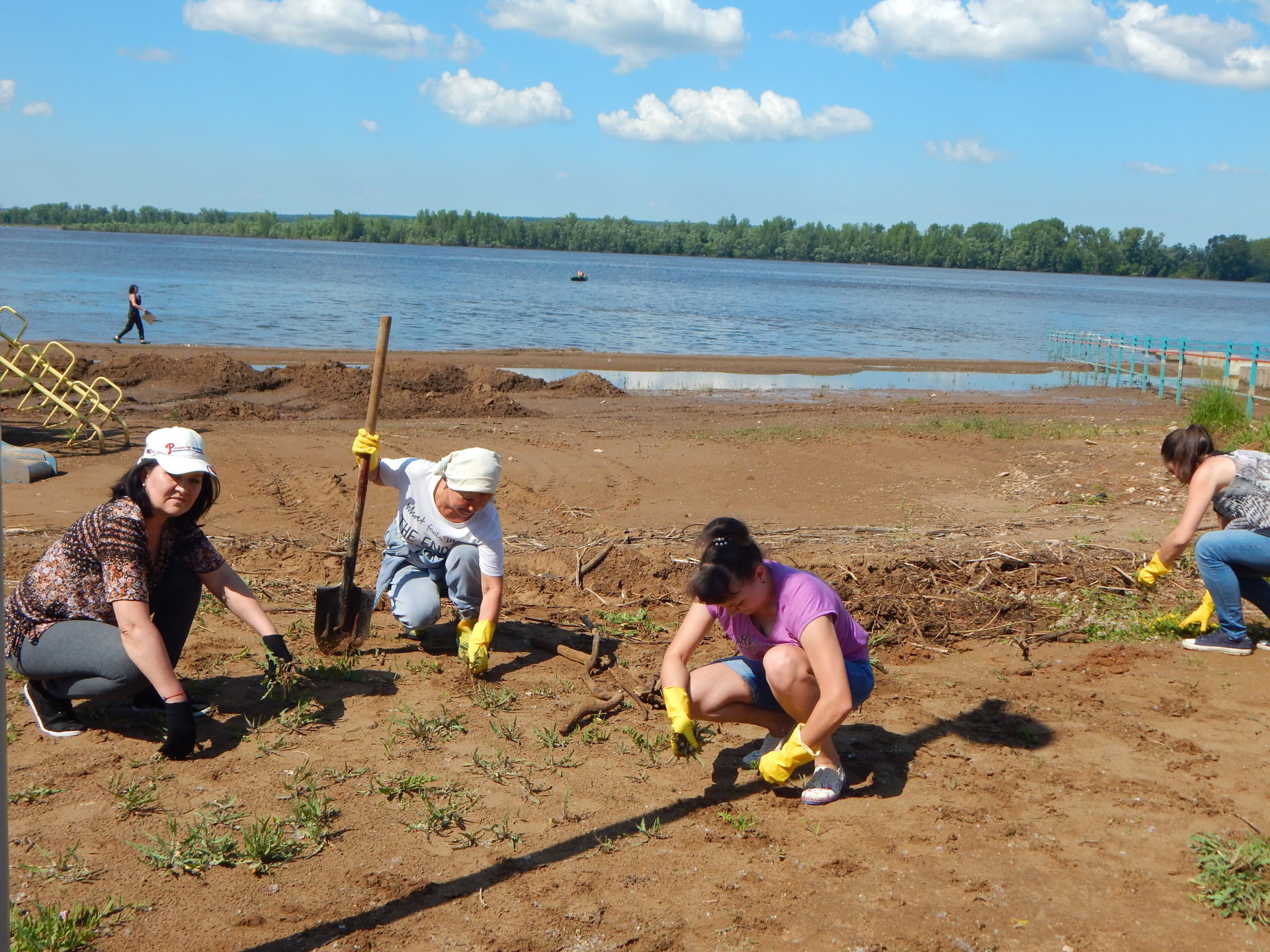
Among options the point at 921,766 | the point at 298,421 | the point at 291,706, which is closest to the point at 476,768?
the point at 291,706

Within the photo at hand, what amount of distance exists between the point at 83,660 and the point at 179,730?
1.36 feet

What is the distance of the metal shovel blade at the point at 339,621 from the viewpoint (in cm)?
480

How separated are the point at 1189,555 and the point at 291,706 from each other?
17.0 feet

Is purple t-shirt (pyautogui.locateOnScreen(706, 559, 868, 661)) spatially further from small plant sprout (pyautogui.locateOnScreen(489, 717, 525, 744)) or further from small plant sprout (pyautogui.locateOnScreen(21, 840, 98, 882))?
small plant sprout (pyautogui.locateOnScreen(21, 840, 98, 882))

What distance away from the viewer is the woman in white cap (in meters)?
4.46

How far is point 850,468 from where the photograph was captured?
9664mm

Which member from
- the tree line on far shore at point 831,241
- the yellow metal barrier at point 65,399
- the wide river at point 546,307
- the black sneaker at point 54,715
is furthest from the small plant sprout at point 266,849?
the tree line on far shore at point 831,241

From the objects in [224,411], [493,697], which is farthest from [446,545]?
[224,411]

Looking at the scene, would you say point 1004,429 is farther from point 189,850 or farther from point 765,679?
point 189,850

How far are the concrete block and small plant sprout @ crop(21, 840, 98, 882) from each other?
631cm

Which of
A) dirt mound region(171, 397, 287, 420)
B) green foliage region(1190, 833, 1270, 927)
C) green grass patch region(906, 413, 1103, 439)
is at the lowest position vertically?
dirt mound region(171, 397, 287, 420)

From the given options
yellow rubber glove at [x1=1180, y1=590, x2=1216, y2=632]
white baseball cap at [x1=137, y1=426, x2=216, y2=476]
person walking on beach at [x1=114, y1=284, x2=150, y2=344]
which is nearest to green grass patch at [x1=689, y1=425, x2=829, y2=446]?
yellow rubber glove at [x1=1180, y1=590, x2=1216, y2=632]

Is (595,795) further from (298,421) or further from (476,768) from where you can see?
(298,421)

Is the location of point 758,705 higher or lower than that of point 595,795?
higher
